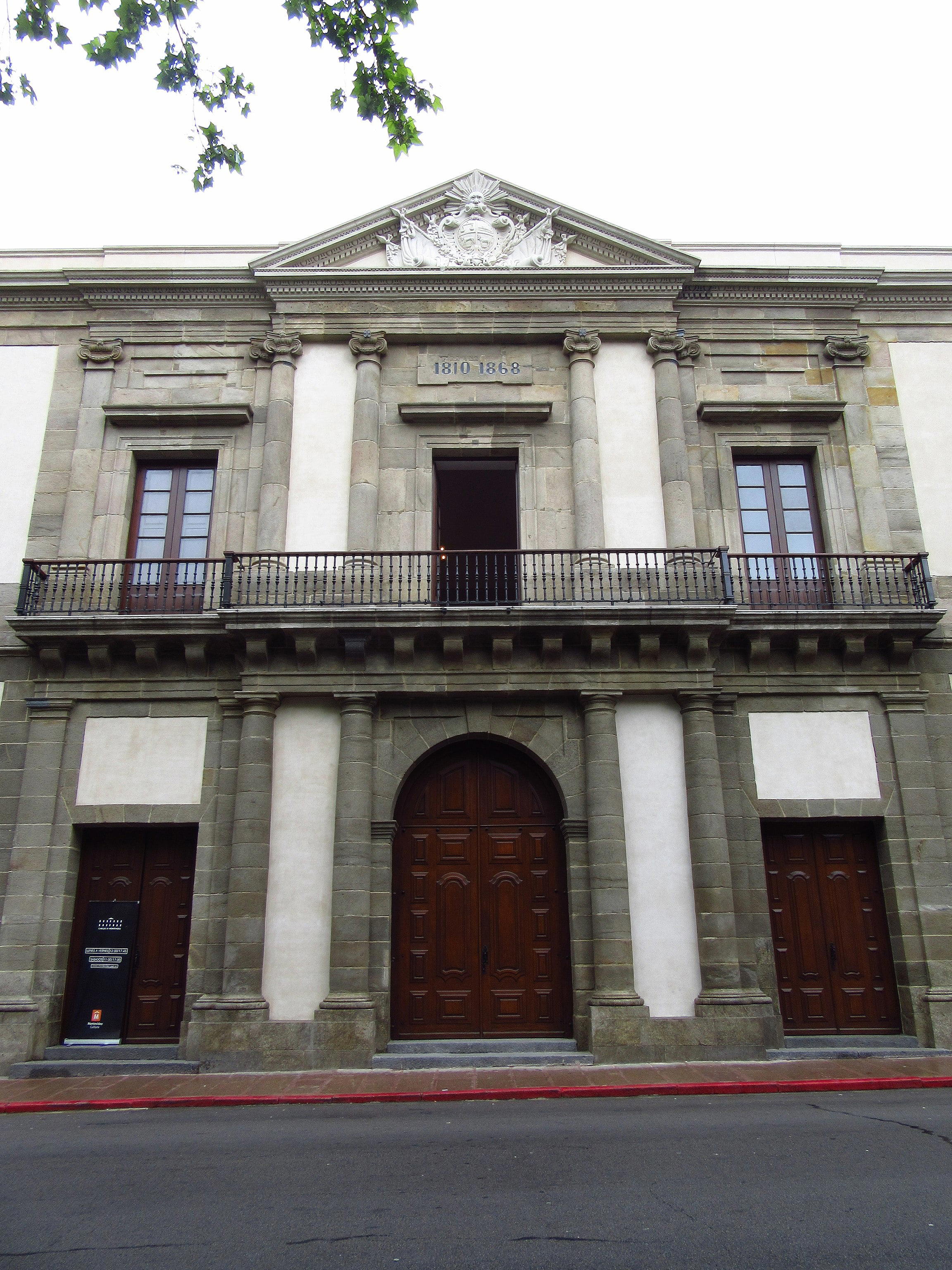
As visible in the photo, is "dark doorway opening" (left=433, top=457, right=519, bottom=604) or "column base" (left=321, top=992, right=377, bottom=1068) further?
"dark doorway opening" (left=433, top=457, right=519, bottom=604)

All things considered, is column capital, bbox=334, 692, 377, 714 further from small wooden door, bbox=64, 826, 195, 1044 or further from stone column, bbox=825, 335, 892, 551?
stone column, bbox=825, 335, 892, 551

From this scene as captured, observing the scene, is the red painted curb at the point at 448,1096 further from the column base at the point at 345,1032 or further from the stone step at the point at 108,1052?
the stone step at the point at 108,1052

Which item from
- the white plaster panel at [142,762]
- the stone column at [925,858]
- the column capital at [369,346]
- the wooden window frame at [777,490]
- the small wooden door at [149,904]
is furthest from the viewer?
the column capital at [369,346]

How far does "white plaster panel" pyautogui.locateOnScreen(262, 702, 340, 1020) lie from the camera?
1084 centimetres

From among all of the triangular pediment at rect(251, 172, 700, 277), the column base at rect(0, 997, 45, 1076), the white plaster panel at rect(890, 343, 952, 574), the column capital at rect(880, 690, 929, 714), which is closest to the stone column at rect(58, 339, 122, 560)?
the triangular pediment at rect(251, 172, 700, 277)

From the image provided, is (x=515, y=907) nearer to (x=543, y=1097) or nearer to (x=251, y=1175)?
(x=543, y=1097)

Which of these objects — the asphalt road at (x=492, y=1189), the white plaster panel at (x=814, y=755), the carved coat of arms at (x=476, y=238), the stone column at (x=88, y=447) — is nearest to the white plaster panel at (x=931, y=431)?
the white plaster panel at (x=814, y=755)

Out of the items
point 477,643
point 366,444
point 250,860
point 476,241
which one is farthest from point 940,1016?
point 476,241

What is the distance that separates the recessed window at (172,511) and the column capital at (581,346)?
19.2 feet

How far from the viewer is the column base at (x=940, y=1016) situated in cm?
1081

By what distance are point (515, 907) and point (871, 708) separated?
5669 millimetres

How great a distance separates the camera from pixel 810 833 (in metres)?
12.0

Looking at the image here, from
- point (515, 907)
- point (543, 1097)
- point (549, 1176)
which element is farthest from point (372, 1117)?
point (515, 907)

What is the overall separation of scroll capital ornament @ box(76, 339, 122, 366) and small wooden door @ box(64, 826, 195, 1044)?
7.22 m
